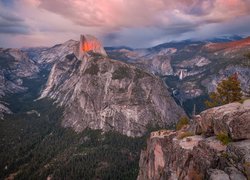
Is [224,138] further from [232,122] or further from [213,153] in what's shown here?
[232,122]

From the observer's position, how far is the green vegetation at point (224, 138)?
39938 mm

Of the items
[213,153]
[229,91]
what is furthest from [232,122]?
[229,91]

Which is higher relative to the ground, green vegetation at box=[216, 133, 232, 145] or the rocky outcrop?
the rocky outcrop

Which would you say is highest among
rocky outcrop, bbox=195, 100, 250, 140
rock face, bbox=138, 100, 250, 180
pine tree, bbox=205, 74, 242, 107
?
pine tree, bbox=205, 74, 242, 107

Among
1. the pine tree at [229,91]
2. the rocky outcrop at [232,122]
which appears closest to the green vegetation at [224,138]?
the rocky outcrop at [232,122]

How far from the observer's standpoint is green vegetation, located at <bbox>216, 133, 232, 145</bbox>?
3994 cm

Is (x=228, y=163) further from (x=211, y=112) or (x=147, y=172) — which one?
(x=147, y=172)

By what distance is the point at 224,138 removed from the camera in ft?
134

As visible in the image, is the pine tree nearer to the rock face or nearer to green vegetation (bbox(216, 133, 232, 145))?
the rock face

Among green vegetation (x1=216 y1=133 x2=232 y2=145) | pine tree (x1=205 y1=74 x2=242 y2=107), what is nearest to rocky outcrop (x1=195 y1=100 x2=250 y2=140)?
green vegetation (x1=216 y1=133 x2=232 y2=145)

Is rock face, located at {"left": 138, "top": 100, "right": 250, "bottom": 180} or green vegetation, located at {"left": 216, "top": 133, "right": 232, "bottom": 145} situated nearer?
rock face, located at {"left": 138, "top": 100, "right": 250, "bottom": 180}

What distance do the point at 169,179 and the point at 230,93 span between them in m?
32.4

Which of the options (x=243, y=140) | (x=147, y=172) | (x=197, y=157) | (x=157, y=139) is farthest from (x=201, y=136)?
(x=147, y=172)

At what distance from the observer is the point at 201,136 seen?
52.0 metres
